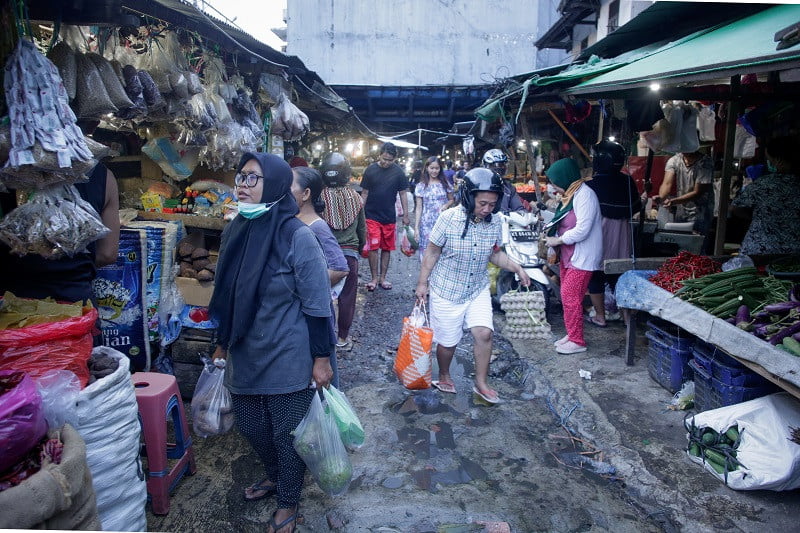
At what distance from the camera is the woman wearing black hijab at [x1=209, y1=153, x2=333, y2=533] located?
2.77 meters

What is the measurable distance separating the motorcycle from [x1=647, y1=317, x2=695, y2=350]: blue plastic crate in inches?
85.5

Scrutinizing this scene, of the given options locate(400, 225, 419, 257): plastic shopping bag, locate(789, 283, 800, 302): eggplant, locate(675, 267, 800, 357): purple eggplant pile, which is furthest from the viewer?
locate(400, 225, 419, 257): plastic shopping bag

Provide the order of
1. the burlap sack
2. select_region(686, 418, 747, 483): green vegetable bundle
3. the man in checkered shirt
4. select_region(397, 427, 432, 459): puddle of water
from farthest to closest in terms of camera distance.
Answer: the man in checkered shirt → select_region(397, 427, 432, 459): puddle of water → select_region(686, 418, 747, 483): green vegetable bundle → the burlap sack

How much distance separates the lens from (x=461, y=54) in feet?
78.0

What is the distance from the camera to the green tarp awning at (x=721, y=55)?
2.90 meters

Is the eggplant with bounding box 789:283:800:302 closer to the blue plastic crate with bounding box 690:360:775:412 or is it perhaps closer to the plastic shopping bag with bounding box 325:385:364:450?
the blue plastic crate with bounding box 690:360:775:412

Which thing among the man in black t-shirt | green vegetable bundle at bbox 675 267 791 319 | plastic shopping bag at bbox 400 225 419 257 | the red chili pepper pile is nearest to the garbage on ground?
green vegetable bundle at bbox 675 267 791 319

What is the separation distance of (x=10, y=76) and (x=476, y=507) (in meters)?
3.35

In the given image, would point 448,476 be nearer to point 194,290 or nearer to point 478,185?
point 478,185

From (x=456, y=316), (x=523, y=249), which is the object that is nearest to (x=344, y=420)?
(x=456, y=316)

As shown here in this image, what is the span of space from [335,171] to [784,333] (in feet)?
12.9

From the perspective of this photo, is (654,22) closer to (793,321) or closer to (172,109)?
(793,321)

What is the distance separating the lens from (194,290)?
4605 millimetres

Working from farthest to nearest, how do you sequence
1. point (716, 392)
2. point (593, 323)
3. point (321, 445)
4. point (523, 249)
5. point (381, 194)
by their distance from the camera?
point (381, 194)
point (523, 249)
point (593, 323)
point (716, 392)
point (321, 445)
